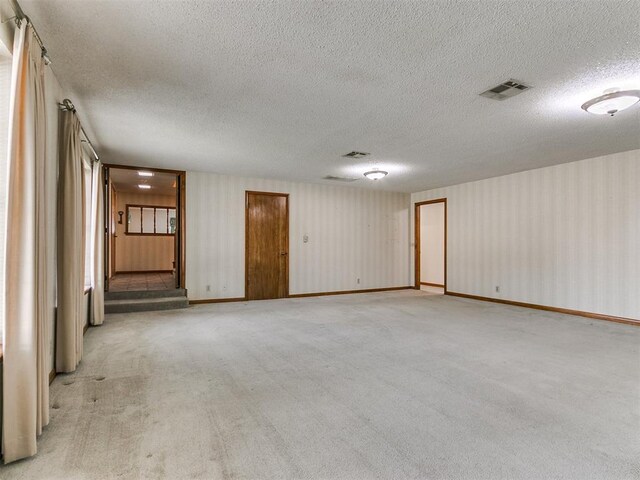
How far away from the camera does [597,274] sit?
5840 mm

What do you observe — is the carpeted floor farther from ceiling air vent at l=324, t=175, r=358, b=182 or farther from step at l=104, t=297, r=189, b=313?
ceiling air vent at l=324, t=175, r=358, b=182

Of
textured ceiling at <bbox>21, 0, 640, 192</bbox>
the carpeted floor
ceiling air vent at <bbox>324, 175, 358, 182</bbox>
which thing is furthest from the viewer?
ceiling air vent at <bbox>324, 175, 358, 182</bbox>

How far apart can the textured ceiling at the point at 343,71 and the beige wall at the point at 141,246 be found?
616cm

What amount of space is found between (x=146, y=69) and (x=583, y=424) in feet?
14.2

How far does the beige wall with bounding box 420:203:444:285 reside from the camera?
415 inches

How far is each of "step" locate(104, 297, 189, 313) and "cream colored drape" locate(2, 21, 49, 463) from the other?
4.15 m

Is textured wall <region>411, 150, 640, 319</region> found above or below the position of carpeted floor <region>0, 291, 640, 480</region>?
above

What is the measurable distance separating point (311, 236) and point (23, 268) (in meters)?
6.56

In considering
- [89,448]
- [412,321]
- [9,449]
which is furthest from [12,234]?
[412,321]

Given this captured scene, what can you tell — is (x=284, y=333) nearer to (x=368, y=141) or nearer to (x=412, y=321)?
(x=412, y=321)

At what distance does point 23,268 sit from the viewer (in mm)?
2057

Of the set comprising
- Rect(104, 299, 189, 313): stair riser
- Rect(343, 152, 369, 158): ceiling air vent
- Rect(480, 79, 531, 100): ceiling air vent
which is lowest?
Rect(104, 299, 189, 313): stair riser

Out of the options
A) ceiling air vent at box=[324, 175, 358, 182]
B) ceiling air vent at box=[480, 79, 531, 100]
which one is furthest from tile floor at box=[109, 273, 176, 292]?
ceiling air vent at box=[480, 79, 531, 100]

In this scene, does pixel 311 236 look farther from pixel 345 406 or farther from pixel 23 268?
pixel 23 268
